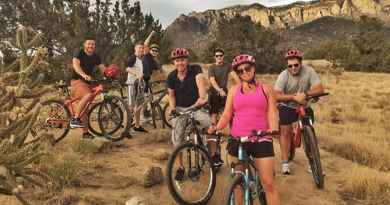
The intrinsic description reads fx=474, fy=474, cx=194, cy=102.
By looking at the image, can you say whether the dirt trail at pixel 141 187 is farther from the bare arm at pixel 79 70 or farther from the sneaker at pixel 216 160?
the bare arm at pixel 79 70

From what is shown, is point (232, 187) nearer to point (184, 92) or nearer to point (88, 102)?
point (184, 92)

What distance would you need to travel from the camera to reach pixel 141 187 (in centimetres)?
737

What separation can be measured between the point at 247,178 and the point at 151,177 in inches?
98.3

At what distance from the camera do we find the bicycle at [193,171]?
638 cm

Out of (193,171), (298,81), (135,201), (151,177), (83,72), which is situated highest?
(83,72)

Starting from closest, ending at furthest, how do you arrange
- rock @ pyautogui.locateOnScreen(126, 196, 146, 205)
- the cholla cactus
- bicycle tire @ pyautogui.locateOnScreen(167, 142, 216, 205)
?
the cholla cactus → bicycle tire @ pyautogui.locateOnScreen(167, 142, 216, 205) → rock @ pyautogui.locateOnScreen(126, 196, 146, 205)

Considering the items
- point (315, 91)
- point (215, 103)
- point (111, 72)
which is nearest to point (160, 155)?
point (215, 103)

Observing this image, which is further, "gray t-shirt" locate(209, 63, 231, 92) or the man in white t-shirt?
the man in white t-shirt

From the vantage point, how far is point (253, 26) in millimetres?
39781

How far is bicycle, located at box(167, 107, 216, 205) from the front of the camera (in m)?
6.38

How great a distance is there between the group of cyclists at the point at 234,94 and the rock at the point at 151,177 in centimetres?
59

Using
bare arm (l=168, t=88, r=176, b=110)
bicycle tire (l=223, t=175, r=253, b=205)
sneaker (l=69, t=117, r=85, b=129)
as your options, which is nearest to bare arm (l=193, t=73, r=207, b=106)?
bare arm (l=168, t=88, r=176, b=110)

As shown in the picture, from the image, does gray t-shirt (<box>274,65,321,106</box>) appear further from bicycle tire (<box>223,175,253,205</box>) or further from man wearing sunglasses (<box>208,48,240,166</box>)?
bicycle tire (<box>223,175,253,205</box>)

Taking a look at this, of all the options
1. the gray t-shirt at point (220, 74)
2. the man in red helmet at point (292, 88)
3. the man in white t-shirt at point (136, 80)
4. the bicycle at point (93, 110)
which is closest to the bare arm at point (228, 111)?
the man in red helmet at point (292, 88)
